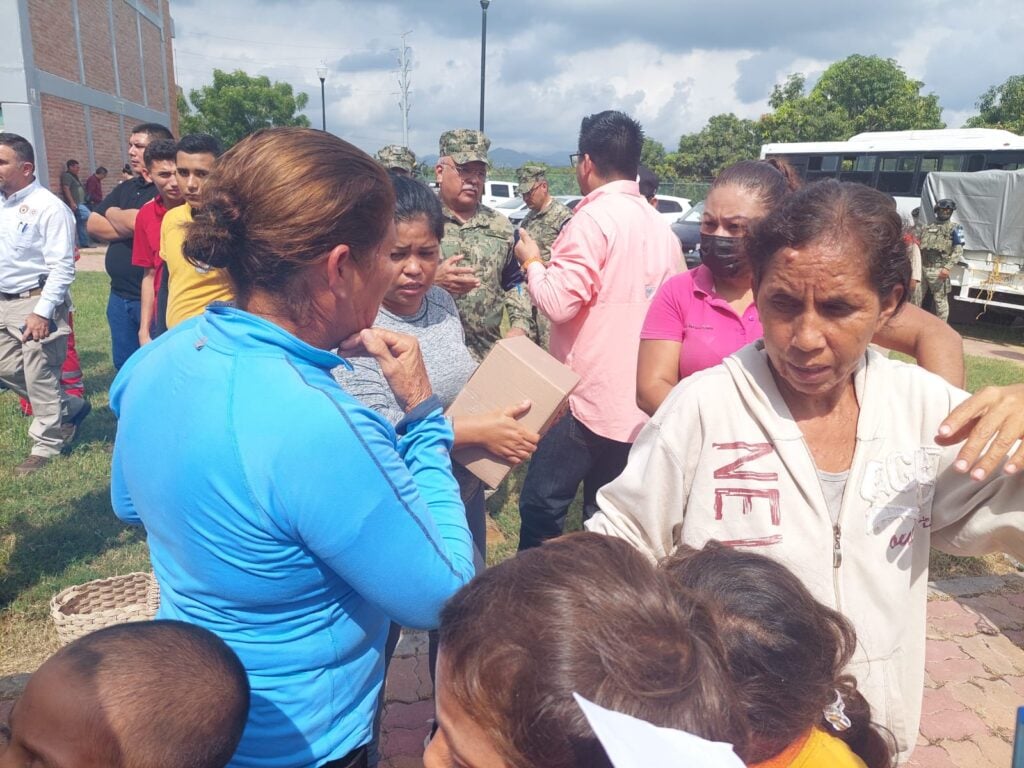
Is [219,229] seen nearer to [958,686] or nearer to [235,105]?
[958,686]

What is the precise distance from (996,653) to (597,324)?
2.54 metres

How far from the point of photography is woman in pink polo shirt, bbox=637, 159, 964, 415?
8.21 feet

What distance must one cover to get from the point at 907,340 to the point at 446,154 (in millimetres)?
2698

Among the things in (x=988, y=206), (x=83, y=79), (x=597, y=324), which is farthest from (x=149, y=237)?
(x=83, y=79)

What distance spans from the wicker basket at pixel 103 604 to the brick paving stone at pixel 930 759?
9.82 ft

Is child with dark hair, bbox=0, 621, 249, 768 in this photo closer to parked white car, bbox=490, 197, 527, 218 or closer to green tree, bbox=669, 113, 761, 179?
parked white car, bbox=490, 197, 527, 218

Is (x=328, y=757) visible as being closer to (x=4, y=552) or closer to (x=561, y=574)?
(x=561, y=574)

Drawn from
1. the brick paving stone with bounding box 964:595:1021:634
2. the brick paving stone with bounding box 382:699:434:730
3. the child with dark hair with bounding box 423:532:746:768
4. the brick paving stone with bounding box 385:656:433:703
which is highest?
the child with dark hair with bounding box 423:532:746:768

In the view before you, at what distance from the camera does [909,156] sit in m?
16.1

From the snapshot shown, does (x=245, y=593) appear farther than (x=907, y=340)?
No

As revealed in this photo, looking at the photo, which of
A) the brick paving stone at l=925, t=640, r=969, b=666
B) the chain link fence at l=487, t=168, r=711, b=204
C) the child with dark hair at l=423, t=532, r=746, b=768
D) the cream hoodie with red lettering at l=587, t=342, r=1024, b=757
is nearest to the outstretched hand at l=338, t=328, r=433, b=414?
the cream hoodie with red lettering at l=587, t=342, r=1024, b=757

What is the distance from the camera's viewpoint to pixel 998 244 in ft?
41.4

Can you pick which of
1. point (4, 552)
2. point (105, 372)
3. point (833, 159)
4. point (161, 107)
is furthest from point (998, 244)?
point (161, 107)

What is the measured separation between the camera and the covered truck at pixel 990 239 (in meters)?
12.4
